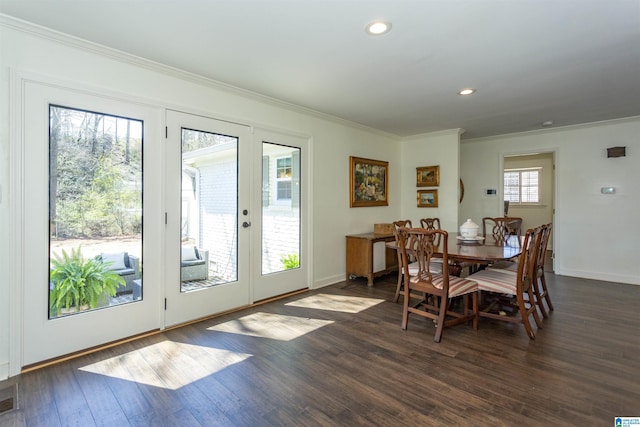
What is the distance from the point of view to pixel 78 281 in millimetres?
2564

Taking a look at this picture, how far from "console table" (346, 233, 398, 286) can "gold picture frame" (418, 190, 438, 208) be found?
1171 millimetres

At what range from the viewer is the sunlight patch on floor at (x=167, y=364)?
2209mm

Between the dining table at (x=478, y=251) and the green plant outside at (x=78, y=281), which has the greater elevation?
the dining table at (x=478, y=251)

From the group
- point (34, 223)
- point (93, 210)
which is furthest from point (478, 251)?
point (34, 223)

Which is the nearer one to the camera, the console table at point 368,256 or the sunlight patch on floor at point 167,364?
the sunlight patch on floor at point 167,364

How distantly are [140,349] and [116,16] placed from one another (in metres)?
2.48

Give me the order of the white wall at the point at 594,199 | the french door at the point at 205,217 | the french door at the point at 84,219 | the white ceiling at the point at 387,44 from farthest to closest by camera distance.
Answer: the white wall at the point at 594,199
the french door at the point at 205,217
the french door at the point at 84,219
the white ceiling at the point at 387,44

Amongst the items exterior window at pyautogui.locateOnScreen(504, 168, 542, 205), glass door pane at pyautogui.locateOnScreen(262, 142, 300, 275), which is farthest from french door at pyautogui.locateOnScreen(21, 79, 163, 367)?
exterior window at pyautogui.locateOnScreen(504, 168, 542, 205)

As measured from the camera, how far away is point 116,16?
7.11ft

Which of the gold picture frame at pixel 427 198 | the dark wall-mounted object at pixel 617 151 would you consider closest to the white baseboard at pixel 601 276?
the dark wall-mounted object at pixel 617 151

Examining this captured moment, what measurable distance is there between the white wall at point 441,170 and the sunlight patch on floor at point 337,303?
2.39m

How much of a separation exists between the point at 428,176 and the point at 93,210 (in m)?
4.87

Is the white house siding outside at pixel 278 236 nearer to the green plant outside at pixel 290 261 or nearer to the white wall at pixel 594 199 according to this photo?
the green plant outside at pixel 290 261

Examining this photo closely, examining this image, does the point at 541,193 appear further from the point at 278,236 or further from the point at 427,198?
the point at 278,236
